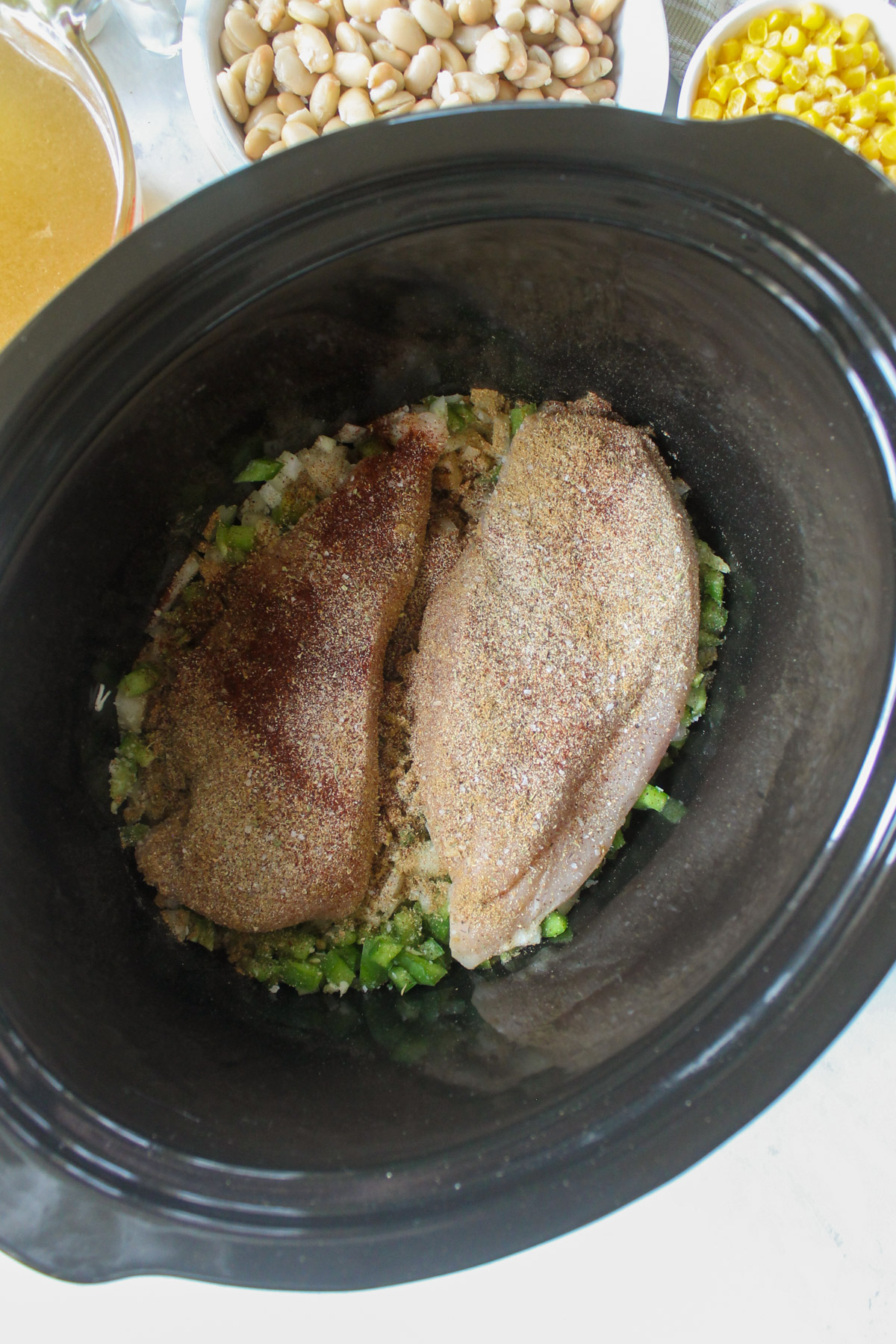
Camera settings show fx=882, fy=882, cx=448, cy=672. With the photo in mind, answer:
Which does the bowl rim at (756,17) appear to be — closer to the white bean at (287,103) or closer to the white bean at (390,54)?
the white bean at (390,54)

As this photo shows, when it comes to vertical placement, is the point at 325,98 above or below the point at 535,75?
below

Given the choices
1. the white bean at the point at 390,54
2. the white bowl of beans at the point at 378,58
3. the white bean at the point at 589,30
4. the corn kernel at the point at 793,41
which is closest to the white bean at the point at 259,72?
the white bowl of beans at the point at 378,58

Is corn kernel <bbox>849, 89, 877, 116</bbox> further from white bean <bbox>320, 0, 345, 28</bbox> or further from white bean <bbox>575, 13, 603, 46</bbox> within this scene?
white bean <bbox>320, 0, 345, 28</bbox>

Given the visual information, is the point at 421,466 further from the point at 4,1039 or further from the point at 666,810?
the point at 4,1039

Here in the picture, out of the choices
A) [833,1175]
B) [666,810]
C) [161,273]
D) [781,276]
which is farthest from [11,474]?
[833,1175]

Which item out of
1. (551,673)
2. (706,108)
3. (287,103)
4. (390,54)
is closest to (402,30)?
(390,54)

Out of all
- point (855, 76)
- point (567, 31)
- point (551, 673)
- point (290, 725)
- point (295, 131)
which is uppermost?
point (855, 76)

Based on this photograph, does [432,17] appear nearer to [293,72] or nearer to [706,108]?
[293,72]

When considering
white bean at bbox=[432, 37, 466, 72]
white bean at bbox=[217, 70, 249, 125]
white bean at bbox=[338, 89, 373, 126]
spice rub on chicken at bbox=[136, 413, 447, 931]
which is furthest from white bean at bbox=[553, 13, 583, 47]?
spice rub on chicken at bbox=[136, 413, 447, 931]
